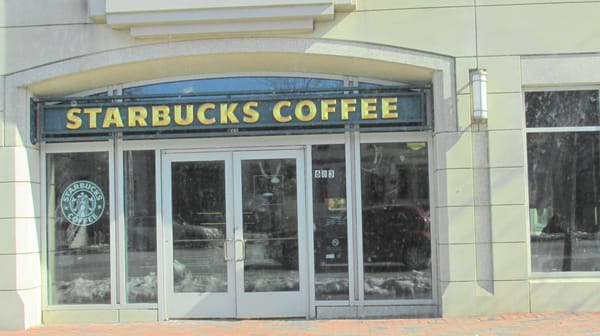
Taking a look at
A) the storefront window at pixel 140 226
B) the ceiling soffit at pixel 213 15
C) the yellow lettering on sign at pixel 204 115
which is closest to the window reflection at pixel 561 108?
the ceiling soffit at pixel 213 15

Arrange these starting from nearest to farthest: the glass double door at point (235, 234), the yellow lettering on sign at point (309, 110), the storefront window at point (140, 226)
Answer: the yellow lettering on sign at point (309, 110)
the glass double door at point (235, 234)
the storefront window at point (140, 226)

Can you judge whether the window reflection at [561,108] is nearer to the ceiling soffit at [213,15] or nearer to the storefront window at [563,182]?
the storefront window at [563,182]

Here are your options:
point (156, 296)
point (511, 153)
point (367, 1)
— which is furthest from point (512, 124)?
point (156, 296)

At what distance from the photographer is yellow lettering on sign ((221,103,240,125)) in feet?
27.2

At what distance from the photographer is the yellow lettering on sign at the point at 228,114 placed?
8.30 meters

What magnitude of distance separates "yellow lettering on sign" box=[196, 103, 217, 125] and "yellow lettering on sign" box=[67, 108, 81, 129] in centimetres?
160

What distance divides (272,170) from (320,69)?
58.4 inches

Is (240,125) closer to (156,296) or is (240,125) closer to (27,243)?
(156,296)

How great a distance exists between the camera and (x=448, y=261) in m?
7.91

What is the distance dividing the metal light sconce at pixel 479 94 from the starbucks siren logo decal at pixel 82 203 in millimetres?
5012

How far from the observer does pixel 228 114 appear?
8305 millimetres

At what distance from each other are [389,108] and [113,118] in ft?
11.8

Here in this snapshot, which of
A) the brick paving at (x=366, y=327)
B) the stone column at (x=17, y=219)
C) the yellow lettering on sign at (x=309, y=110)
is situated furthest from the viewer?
the yellow lettering on sign at (x=309, y=110)

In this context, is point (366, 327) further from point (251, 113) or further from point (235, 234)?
point (251, 113)
